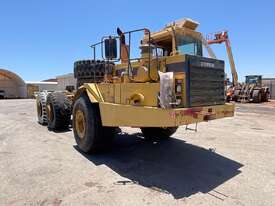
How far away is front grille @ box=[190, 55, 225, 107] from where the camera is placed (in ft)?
16.4

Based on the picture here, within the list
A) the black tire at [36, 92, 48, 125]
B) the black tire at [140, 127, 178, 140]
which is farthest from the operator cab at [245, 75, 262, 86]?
the black tire at [140, 127, 178, 140]

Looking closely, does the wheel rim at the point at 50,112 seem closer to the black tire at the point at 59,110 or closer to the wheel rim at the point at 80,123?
the black tire at the point at 59,110

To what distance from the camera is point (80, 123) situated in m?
6.77

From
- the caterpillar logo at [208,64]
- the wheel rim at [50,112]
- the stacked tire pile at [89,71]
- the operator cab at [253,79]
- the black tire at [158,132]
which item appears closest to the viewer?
the caterpillar logo at [208,64]

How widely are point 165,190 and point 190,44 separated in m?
2.90

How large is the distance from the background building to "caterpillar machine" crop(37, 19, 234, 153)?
2111 inches

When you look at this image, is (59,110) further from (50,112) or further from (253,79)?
(253,79)

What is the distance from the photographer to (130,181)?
4727 millimetres

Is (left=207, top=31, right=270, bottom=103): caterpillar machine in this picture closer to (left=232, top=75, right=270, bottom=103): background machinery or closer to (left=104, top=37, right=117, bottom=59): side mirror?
(left=232, top=75, right=270, bottom=103): background machinery

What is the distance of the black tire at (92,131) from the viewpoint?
6096mm

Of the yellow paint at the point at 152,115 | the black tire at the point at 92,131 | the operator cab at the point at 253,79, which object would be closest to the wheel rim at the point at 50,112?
the black tire at the point at 92,131

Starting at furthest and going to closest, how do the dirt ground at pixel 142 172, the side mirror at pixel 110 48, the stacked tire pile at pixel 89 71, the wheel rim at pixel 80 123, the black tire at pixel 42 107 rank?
the black tire at pixel 42 107 → the stacked tire pile at pixel 89 71 → the wheel rim at pixel 80 123 → the side mirror at pixel 110 48 → the dirt ground at pixel 142 172

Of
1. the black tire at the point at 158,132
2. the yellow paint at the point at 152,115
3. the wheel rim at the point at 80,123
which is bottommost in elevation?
the black tire at the point at 158,132

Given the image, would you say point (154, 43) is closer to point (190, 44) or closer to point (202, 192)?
point (190, 44)
